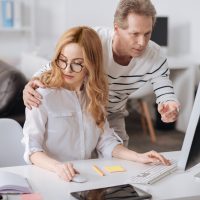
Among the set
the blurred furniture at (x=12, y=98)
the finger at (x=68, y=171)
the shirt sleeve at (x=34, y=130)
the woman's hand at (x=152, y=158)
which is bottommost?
the blurred furniture at (x=12, y=98)

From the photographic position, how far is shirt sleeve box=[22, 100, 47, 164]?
73.0 inches

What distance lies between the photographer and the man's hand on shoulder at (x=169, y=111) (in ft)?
6.63

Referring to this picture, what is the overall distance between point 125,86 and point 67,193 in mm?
868

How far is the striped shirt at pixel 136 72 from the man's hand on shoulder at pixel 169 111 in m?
0.09

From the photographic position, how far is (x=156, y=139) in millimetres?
4648

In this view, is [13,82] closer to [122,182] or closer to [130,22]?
[130,22]

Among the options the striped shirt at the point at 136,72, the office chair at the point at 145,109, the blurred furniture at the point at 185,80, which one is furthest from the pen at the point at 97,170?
the blurred furniture at the point at 185,80

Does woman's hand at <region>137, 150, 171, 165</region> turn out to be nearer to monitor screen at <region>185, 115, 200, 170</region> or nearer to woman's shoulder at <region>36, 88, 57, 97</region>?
monitor screen at <region>185, 115, 200, 170</region>

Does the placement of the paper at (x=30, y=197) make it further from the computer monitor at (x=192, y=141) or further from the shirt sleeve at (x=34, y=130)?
the computer monitor at (x=192, y=141)

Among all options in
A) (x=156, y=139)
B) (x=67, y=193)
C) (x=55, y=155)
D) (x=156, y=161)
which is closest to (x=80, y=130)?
(x=55, y=155)

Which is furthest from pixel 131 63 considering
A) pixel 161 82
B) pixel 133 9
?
pixel 133 9

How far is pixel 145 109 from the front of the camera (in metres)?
4.71

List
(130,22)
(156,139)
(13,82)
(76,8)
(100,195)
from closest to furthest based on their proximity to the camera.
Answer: (100,195) → (130,22) → (13,82) → (156,139) → (76,8)

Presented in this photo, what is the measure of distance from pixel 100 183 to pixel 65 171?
0.13 m
